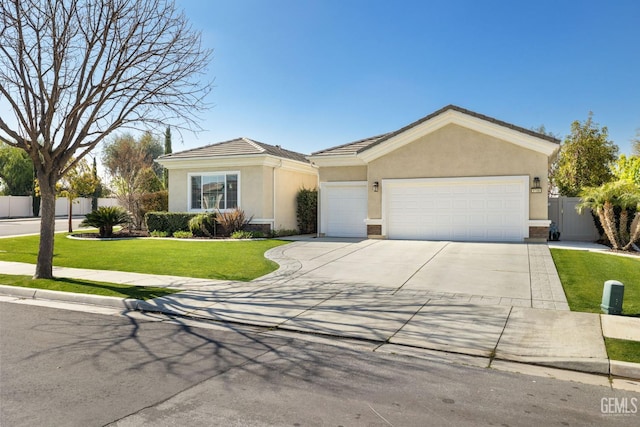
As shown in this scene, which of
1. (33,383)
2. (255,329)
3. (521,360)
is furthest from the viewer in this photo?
(255,329)

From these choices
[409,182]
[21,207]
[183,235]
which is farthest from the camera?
[21,207]

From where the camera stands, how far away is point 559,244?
1584 centimetres

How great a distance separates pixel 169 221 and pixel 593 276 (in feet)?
57.0

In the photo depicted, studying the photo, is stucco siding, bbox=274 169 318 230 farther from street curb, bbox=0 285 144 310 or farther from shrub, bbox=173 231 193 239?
street curb, bbox=0 285 144 310

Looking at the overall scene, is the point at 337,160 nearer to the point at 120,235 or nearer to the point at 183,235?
the point at 183,235

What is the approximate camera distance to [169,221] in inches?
825

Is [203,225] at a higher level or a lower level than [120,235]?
higher

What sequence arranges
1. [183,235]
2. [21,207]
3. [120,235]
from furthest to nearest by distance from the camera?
[21,207]
[120,235]
[183,235]

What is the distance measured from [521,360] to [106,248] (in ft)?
49.1

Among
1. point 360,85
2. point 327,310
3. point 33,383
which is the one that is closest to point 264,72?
point 360,85

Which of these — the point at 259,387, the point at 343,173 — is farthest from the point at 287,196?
the point at 259,387

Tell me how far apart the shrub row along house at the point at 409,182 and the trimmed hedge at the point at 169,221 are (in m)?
0.88

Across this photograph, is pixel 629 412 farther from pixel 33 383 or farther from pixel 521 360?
pixel 33 383

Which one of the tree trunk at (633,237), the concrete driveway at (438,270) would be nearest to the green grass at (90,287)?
the concrete driveway at (438,270)
